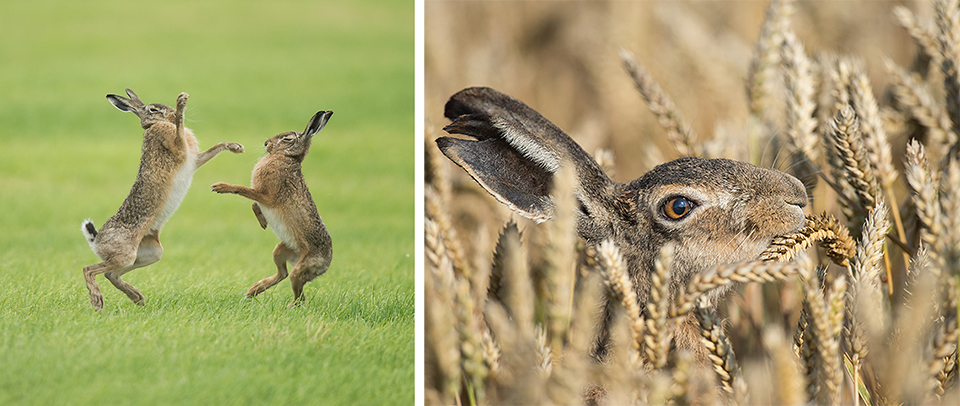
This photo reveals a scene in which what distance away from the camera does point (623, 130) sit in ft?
11.1

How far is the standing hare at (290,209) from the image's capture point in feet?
5.29

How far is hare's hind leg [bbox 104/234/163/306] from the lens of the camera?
1.50 metres

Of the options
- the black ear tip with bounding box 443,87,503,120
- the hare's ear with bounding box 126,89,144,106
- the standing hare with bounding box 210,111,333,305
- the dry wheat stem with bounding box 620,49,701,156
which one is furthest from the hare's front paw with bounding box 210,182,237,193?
the dry wheat stem with bounding box 620,49,701,156

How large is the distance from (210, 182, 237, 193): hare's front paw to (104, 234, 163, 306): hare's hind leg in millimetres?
164

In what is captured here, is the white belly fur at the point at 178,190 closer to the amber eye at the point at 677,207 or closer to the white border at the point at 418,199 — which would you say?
the white border at the point at 418,199

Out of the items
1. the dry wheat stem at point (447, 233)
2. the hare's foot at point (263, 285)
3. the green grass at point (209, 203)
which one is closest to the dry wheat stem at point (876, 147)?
the dry wheat stem at point (447, 233)

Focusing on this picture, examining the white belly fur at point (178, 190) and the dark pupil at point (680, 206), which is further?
the dark pupil at point (680, 206)

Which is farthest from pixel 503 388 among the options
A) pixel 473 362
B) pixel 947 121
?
pixel 947 121

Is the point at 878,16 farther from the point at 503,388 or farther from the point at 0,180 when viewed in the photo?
the point at 0,180

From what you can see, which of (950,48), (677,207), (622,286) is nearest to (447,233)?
(622,286)

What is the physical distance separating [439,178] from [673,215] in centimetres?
60

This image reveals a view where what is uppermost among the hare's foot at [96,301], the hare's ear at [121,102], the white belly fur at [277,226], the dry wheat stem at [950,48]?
the dry wheat stem at [950,48]

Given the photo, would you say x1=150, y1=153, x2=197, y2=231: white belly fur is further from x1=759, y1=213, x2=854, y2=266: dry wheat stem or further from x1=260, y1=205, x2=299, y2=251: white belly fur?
x1=759, y1=213, x2=854, y2=266: dry wheat stem

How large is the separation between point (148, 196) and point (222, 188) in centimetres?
15
